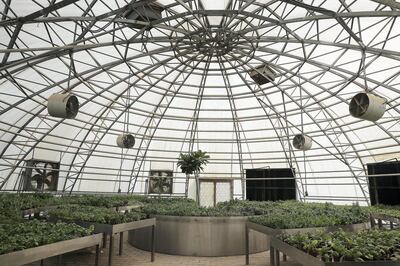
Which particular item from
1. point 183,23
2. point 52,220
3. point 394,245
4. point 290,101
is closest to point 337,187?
point 290,101

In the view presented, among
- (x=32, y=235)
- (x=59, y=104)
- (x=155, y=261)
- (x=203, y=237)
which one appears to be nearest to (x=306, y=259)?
(x=32, y=235)

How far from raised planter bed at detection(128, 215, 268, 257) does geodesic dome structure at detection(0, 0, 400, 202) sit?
9.22 metres

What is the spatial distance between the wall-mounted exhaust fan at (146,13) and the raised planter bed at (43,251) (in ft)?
38.7

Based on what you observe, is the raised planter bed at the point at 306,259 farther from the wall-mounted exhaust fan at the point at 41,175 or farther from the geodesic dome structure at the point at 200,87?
the wall-mounted exhaust fan at the point at 41,175

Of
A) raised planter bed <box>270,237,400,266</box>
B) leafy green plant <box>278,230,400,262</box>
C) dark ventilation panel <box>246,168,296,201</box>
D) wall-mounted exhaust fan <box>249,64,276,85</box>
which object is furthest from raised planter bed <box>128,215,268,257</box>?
dark ventilation panel <box>246,168,296,201</box>

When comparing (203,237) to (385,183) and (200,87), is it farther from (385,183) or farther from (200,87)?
(385,183)

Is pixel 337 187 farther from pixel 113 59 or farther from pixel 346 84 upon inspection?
pixel 113 59

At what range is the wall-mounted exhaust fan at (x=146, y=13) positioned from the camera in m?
15.8

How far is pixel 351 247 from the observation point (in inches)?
286

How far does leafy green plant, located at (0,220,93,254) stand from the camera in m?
7.30

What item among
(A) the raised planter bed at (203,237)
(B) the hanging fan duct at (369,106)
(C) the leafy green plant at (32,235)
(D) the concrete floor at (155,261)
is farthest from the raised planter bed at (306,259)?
(B) the hanging fan duct at (369,106)

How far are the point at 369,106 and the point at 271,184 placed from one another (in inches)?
844

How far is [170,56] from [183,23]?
4.68 m

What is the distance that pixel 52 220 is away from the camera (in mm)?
13359
